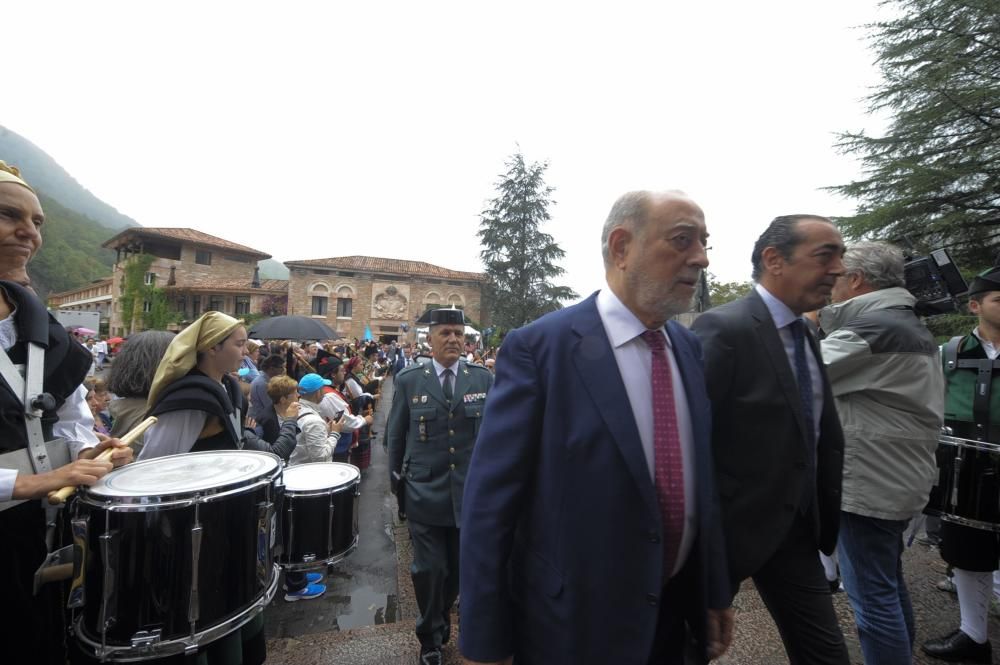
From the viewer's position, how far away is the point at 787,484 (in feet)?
5.86

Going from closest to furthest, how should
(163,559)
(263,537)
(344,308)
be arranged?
(163,559) < (263,537) < (344,308)

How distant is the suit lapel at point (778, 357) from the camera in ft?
5.95

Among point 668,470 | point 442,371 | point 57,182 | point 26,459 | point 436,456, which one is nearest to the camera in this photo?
point 668,470

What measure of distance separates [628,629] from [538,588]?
0.93 feet

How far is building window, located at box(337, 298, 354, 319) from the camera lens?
129 ft

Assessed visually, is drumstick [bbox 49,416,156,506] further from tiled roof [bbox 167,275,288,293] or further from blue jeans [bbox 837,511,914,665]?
tiled roof [bbox 167,275,288,293]

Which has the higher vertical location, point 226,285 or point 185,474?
point 226,285

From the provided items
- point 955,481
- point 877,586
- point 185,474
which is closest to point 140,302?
point 185,474

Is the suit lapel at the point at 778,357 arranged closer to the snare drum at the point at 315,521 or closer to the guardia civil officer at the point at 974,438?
the guardia civil officer at the point at 974,438

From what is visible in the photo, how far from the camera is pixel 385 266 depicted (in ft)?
136

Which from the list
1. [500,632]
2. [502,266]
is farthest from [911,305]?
[502,266]

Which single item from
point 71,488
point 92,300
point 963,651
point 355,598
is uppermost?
point 92,300

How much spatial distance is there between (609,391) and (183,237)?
46971 millimetres

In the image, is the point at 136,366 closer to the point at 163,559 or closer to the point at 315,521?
the point at 315,521
